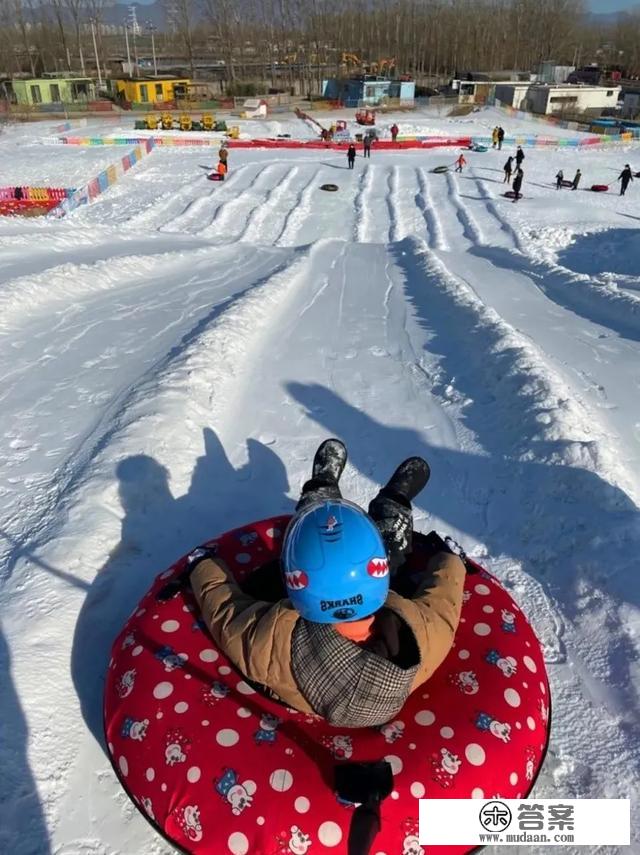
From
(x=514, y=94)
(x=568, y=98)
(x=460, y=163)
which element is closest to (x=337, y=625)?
(x=460, y=163)

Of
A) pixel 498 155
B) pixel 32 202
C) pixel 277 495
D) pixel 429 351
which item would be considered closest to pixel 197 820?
pixel 277 495

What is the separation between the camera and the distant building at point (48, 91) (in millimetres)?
49344

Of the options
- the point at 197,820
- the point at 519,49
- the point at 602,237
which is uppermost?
the point at 519,49

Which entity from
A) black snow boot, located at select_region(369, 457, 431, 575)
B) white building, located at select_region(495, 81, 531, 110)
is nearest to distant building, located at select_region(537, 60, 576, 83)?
white building, located at select_region(495, 81, 531, 110)

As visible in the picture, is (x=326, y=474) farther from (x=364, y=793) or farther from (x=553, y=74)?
(x=553, y=74)

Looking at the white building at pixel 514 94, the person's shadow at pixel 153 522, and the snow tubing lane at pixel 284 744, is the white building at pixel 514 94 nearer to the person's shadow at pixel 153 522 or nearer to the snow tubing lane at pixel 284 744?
the person's shadow at pixel 153 522

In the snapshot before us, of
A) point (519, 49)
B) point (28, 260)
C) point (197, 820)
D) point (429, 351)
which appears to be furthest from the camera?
point (519, 49)

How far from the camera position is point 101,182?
21.0m

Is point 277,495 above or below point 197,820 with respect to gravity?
below

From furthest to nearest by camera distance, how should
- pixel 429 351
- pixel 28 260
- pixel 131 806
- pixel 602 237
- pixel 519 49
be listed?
pixel 519 49, pixel 602 237, pixel 28 260, pixel 429 351, pixel 131 806

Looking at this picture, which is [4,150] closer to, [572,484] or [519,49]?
[572,484]

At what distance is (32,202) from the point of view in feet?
62.4

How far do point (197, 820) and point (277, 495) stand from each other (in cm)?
268

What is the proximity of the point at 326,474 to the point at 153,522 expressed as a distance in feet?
4.52
